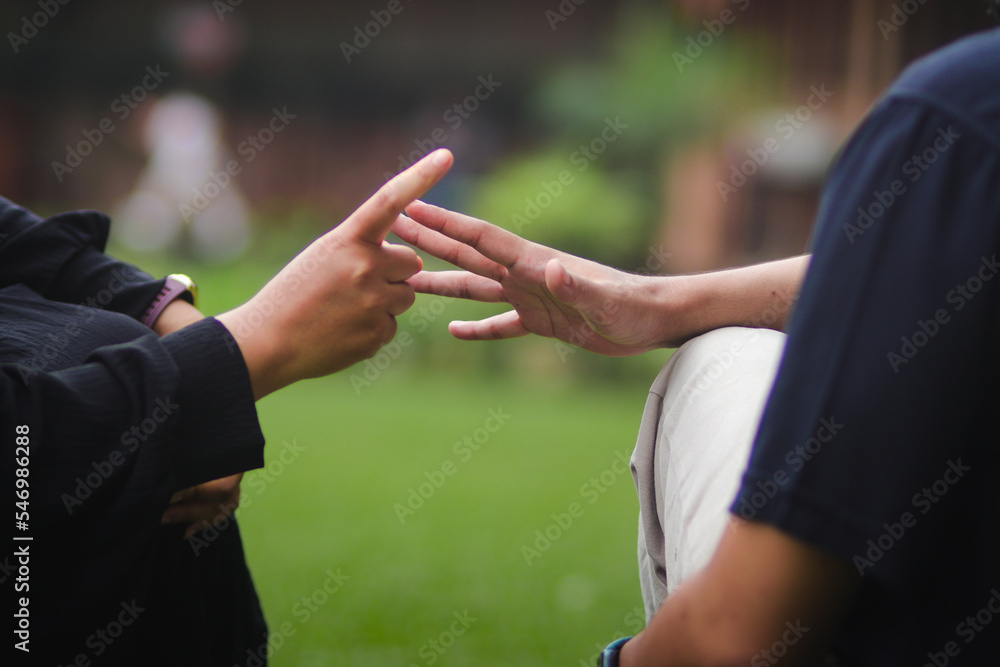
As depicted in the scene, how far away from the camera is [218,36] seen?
1162 centimetres

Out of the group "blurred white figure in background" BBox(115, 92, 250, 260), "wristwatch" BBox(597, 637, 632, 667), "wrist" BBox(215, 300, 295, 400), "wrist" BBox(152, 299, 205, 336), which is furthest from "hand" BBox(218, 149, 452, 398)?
"blurred white figure in background" BBox(115, 92, 250, 260)

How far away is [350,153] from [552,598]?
9347mm

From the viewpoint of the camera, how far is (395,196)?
145 centimetres

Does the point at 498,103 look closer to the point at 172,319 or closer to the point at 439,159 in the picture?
the point at 172,319

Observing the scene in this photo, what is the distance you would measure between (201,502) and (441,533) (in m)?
2.89

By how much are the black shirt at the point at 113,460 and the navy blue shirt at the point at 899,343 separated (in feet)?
2.64

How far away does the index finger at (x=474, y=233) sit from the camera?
4.98 feet

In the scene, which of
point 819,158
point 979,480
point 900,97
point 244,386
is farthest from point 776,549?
point 819,158

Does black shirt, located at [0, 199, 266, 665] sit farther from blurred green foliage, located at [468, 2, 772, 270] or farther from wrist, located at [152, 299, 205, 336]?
blurred green foliage, located at [468, 2, 772, 270]

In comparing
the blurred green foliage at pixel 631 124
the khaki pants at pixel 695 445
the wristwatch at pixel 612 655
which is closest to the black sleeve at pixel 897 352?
the khaki pants at pixel 695 445

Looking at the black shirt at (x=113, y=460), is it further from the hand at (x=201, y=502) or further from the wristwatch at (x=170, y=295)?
the wristwatch at (x=170, y=295)

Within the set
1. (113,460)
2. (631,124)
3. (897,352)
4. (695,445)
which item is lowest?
(631,124)

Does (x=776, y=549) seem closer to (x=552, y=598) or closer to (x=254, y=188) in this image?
(x=552, y=598)

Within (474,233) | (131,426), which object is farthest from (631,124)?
(131,426)
